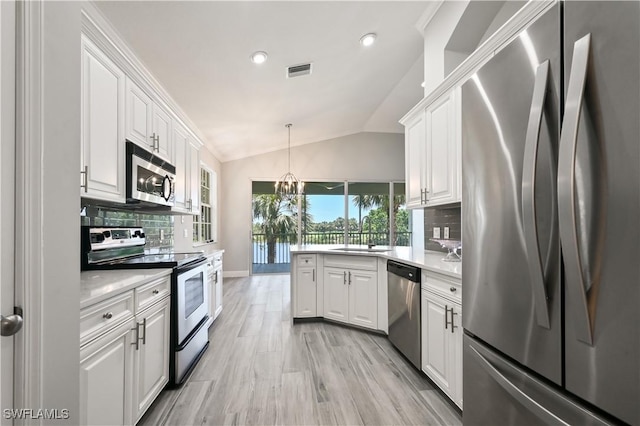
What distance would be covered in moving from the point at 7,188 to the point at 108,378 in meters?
1.01

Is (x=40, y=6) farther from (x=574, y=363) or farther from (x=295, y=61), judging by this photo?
(x=295, y=61)

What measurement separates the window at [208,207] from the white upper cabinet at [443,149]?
159 inches

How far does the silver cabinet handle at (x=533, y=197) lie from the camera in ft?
2.55

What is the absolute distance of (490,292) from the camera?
100 centimetres

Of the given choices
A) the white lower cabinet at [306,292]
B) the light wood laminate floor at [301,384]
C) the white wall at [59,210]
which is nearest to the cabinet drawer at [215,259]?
the light wood laminate floor at [301,384]

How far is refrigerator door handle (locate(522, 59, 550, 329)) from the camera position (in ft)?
2.55

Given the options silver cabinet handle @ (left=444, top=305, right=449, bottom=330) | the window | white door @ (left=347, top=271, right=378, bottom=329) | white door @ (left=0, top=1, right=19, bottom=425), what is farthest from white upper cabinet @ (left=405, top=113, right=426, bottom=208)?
the window

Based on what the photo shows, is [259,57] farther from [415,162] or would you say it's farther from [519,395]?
[519,395]

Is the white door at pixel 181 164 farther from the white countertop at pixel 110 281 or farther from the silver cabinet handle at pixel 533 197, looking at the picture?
the silver cabinet handle at pixel 533 197

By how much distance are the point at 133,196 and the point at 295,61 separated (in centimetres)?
218

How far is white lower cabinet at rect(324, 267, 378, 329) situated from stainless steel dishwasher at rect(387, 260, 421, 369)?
0.94ft

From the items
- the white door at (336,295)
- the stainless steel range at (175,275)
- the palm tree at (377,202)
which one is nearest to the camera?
the stainless steel range at (175,275)

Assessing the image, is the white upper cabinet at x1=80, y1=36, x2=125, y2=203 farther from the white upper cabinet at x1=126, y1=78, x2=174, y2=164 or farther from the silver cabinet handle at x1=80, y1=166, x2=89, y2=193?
the white upper cabinet at x1=126, y1=78, x2=174, y2=164

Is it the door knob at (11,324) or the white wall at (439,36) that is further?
the white wall at (439,36)
